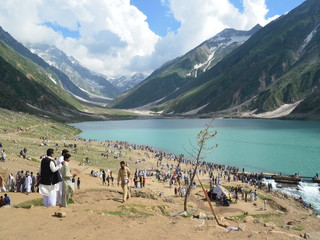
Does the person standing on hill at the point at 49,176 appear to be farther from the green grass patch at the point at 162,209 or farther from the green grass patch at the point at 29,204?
the green grass patch at the point at 162,209

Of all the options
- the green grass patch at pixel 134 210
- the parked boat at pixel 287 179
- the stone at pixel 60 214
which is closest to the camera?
the stone at pixel 60 214

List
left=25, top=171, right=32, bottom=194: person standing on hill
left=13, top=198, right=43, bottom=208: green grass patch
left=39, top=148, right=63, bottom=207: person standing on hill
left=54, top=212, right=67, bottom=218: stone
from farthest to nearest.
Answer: left=25, top=171, right=32, bottom=194: person standing on hill, left=13, top=198, right=43, bottom=208: green grass patch, left=54, top=212, right=67, bottom=218: stone, left=39, top=148, right=63, bottom=207: person standing on hill

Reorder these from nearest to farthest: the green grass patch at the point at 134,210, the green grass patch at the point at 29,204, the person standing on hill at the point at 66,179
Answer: the person standing on hill at the point at 66,179
the green grass patch at the point at 29,204
the green grass patch at the point at 134,210

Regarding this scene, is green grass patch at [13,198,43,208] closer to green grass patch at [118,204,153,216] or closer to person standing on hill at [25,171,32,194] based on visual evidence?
green grass patch at [118,204,153,216]

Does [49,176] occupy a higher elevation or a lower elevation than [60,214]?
higher

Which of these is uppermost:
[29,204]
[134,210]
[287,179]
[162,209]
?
[29,204]

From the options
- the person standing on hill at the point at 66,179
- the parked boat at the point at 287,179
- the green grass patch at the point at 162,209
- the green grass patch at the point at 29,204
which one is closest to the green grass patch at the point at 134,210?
the green grass patch at the point at 162,209

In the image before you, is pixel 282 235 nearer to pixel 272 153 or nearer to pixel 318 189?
pixel 318 189

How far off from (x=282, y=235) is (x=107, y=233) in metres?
8.25

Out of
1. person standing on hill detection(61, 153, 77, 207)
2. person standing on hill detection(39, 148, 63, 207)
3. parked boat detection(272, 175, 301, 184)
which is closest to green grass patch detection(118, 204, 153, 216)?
person standing on hill detection(61, 153, 77, 207)

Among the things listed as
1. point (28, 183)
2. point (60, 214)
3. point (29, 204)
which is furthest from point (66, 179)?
point (28, 183)

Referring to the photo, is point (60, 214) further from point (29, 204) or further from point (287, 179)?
point (287, 179)

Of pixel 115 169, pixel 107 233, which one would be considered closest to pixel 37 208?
pixel 107 233

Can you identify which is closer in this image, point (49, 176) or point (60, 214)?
point (49, 176)
